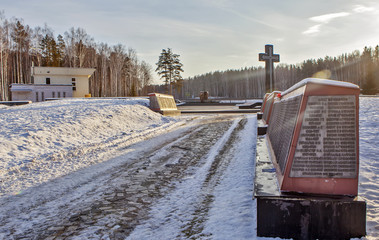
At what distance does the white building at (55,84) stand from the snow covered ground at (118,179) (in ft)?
93.7

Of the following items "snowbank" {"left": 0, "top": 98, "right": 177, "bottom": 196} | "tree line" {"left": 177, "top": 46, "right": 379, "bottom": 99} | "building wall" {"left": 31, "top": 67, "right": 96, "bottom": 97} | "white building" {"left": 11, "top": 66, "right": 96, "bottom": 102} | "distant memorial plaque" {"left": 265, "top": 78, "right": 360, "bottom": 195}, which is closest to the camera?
"distant memorial plaque" {"left": 265, "top": 78, "right": 360, "bottom": 195}

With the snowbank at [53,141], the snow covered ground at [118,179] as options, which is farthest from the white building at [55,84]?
the snow covered ground at [118,179]

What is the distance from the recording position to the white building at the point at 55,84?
114 ft

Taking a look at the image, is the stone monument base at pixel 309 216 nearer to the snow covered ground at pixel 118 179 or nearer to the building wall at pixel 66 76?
the snow covered ground at pixel 118 179

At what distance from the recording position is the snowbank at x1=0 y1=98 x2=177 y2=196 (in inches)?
209

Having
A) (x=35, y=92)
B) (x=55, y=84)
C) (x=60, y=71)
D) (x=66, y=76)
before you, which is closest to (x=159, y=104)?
(x=35, y=92)

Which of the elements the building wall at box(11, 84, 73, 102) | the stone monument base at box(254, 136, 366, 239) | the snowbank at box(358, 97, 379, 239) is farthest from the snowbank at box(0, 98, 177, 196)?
the building wall at box(11, 84, 73, 102)

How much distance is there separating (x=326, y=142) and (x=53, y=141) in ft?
24.9

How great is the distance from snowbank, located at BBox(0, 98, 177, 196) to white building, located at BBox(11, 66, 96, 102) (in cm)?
2669

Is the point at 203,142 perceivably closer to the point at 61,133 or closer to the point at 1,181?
the point at 61,133

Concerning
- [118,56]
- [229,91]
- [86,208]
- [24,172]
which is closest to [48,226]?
[86,208]

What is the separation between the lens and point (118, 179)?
4.84 meters

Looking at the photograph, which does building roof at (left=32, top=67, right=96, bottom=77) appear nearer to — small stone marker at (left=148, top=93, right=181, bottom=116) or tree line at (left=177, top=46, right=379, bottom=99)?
small stone marker at (left=148, top=93, right=181, bottom=116)

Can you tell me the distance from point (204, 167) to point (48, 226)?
3.25 meters
